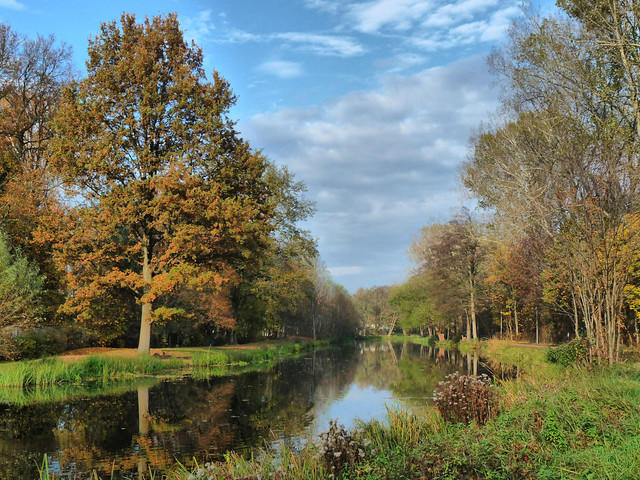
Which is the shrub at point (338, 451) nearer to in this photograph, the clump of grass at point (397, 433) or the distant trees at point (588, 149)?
the clump of grass at point (397, 433)

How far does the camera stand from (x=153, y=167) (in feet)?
72.4

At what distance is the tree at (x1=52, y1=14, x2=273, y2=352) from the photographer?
69.7ft

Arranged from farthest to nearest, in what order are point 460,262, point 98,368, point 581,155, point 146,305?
point 460,262, point 146,305, point 98,368, point 581,155

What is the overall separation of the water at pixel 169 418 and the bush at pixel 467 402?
1725 mm

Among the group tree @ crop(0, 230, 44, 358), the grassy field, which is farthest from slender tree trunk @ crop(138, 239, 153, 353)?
the grassy field

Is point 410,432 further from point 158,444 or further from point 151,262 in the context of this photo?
point 151,262

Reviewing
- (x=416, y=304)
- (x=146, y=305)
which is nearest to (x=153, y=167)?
(x=146, y=305)

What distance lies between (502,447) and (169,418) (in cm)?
881

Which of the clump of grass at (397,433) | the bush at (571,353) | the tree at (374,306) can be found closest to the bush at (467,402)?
the clump of grass at (397,433)

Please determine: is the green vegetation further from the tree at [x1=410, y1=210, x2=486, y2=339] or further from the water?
the tree at [x1=410, y1=210, x2=486, y2=339]

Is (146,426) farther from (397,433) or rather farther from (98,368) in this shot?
(98,368)

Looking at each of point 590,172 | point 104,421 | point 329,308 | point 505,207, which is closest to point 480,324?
point 329,308

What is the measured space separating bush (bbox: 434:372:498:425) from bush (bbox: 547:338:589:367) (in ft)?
27.5

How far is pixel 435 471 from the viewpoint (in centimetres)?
530
